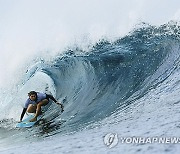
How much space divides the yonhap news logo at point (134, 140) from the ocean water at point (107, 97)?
13 mm

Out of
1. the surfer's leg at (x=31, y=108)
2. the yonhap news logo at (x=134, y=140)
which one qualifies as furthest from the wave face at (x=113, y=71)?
the yonhap news logo at (x=134, y=140)

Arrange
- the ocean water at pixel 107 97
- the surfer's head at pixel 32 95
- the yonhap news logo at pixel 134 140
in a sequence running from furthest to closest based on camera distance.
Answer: the surfer's head at pixel 32 95, the ocean water at pixel 107 97, the yonhap news logo at pixel 134 140

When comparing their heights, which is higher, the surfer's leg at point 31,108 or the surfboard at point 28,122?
the surfer's leg at point 31,108

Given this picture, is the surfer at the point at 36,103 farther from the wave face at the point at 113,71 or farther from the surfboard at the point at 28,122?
the wave face at the point at 113,71

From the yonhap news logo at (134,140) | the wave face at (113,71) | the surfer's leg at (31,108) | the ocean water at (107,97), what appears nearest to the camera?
the yonhap news logo at (134,140)

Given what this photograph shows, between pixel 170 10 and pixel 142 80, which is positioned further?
pixel 170 10

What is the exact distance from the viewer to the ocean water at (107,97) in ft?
13.1

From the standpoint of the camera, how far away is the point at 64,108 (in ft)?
21.1

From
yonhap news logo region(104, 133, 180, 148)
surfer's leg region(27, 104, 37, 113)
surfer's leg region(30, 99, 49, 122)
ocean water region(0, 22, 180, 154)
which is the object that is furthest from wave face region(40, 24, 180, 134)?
yonhap news logo region(104, 133, 180, 148)

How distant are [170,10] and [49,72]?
17.1ft

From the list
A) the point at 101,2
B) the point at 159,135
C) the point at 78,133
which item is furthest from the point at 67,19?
the point at 159,135

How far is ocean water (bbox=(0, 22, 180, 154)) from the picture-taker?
3.99 m

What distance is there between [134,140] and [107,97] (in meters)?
2.50

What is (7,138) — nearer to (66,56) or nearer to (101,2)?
(66,56)
